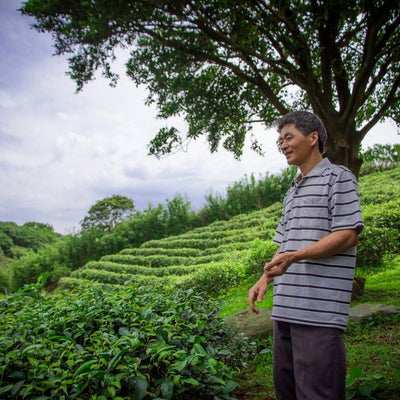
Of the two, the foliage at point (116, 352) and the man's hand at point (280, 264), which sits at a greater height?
the man's hand at point (280, 264)

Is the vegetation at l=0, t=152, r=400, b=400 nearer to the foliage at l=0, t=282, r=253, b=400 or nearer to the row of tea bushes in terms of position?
the foliage at l=0, t=282, r=253, b=400

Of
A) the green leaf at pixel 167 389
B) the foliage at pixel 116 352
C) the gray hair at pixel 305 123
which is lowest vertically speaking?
the green leaf at pixel 167 389

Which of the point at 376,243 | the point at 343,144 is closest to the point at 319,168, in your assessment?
the point at 343,144

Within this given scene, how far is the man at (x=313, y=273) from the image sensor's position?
163 centimetres

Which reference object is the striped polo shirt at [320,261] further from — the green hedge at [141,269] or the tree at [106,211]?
the tree at [106,211]

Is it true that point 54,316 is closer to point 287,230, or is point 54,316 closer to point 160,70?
point 287,230

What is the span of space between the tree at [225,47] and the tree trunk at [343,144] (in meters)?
0.01

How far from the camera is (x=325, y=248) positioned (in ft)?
5.34

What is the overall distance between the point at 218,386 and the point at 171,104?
4430 mm

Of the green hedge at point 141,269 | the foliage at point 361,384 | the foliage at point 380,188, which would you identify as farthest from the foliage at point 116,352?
the foliage at point 380,188

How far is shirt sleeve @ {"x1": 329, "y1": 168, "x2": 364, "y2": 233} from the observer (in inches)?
64.3

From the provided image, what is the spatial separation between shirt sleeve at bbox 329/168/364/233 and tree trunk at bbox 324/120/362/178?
129 inches

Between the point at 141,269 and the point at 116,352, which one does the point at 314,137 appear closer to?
the point at 116,352

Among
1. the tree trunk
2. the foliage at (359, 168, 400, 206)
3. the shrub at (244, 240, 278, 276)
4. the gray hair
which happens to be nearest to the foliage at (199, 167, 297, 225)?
the foliage at (359, 168, 400, 206)
